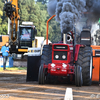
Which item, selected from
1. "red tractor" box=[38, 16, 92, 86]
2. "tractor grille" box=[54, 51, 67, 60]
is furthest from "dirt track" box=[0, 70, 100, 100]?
"tractor grille" box=[54, 51, 67, 60]

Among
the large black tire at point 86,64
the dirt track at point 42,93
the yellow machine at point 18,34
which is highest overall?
the yellow machine at point 18,34

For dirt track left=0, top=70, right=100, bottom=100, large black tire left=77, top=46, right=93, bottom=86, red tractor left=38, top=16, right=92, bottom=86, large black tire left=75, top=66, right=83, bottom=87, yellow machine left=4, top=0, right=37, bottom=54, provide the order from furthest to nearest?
yellow machine left=4, top=0, right=37, bottom=54 < large black tire left=77, top=46, right=93, bottom=86 < red tractor left=38, top=16, right=92, bottom=86 < large black tire left=75, top=66, right=83, bottom=87 < dirt track left=0, top=70, right=100, bottom=100

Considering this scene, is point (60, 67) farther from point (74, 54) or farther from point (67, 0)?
point (67, 0)

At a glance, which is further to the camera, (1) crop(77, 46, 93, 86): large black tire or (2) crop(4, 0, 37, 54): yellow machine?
(2) crop(4, 0, 37, 54): yellow machine

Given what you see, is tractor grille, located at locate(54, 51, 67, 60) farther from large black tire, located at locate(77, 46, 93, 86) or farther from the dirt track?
the dirt track

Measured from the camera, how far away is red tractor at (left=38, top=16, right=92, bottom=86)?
1016 centimetres

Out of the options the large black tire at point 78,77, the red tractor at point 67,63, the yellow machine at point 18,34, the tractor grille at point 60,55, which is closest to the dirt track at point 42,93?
the large black tire at point 78,77

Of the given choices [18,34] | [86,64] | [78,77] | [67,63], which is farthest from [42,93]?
[18,34]

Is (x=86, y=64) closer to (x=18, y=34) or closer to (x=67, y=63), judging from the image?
(x=67, y=63)

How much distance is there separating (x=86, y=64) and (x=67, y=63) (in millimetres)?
669

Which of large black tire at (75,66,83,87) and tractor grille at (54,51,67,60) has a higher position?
tractor grille at (54,51,67,60)

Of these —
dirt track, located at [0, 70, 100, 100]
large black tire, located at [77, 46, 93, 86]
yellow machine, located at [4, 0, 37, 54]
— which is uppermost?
yellow machine, located at [4, 0, 37, 54]

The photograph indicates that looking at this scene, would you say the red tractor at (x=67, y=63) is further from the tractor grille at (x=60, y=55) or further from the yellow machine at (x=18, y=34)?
the yellow machine at (x=18, y=34)

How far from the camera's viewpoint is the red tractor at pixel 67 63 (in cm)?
1016
